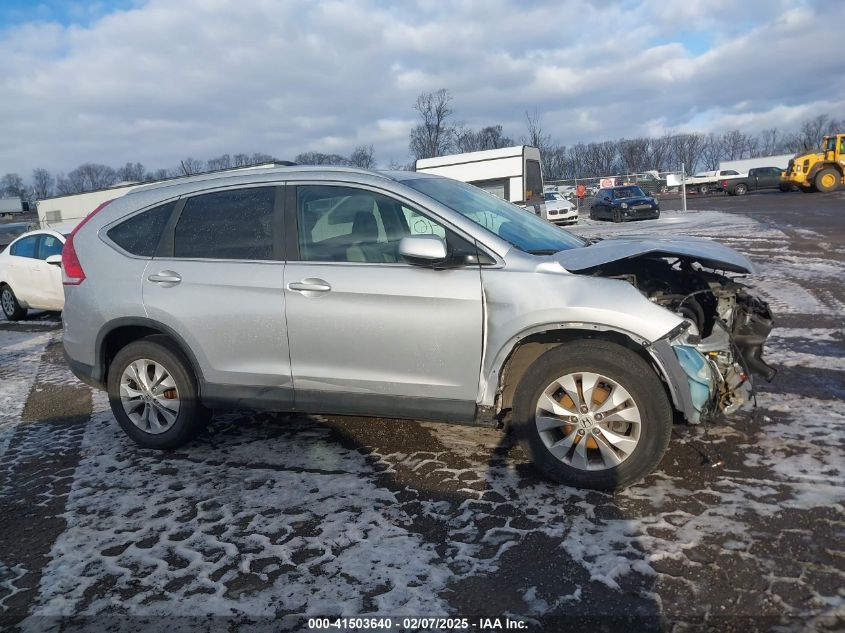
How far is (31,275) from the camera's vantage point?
10594 millimetres

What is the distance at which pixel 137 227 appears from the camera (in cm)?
455

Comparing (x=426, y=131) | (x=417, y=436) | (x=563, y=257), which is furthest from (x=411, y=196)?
(x=426, y=131)

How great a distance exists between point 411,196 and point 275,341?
49.5 inches

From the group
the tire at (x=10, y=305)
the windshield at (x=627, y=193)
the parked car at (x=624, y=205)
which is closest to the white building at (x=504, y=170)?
the parked car at (x=624, y=205)

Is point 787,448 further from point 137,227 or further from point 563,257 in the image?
point 137,227

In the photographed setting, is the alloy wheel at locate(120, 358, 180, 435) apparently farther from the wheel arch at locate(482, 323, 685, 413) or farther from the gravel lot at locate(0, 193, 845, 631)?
the wheel arch at locate(482, 323, 685, 413)

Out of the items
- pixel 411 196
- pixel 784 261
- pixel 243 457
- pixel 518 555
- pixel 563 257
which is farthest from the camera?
pixel 784 261

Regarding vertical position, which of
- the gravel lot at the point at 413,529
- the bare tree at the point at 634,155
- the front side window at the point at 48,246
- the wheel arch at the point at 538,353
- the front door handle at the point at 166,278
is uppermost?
the bare tree at the point at 634,155

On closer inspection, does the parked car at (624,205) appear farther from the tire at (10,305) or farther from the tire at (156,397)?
the tire at (156,397)

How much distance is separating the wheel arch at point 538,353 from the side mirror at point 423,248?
2.08 feet

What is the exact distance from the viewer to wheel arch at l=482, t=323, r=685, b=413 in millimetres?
3408

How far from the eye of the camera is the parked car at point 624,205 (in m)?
27.9

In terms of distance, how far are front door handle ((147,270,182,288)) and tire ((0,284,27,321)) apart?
27.7ft

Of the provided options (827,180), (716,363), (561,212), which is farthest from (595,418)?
(827,180)
